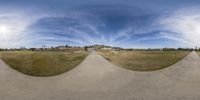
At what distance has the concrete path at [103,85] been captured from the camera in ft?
53.0

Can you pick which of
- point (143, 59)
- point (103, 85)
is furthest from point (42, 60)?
point (103, 85)

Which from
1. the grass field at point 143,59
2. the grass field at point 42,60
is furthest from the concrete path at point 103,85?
the grass field at point 143,59

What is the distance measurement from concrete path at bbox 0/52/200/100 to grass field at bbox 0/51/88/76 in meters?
1.75

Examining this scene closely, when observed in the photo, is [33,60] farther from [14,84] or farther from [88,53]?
[14,84]

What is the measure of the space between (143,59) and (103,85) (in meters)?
13.1

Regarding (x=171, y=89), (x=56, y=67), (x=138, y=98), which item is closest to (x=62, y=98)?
(x=138, y=98)

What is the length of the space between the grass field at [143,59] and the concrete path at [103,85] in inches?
82.8

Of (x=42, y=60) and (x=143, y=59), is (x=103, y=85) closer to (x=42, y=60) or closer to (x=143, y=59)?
(x=42, y=60)

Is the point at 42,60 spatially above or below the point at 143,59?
below

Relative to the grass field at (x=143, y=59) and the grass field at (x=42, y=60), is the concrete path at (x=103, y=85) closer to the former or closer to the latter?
the grass field at (x=42, y=60)

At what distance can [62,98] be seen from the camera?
15586 mm

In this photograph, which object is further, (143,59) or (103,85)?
(143,59)

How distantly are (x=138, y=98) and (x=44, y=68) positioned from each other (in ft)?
46.2

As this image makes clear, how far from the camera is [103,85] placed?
756 inches
